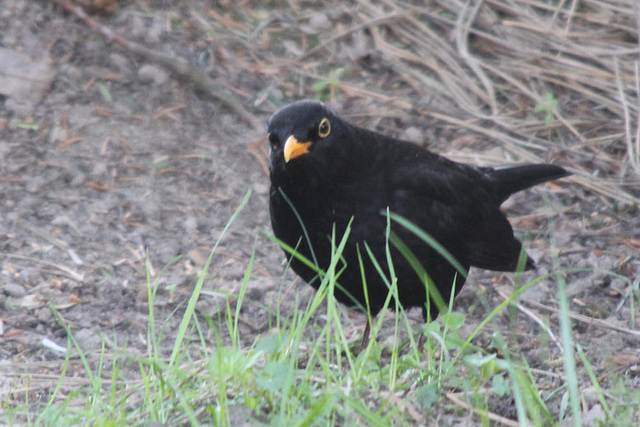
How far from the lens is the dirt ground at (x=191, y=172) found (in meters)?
4.11

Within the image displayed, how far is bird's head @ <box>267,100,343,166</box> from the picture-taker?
351 cm

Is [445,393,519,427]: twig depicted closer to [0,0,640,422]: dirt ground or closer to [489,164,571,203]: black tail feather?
[0,0,640,422]: dirt ground

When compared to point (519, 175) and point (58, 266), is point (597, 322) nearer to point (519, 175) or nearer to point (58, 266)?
point (519, 175)

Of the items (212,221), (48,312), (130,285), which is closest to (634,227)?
(212,221)

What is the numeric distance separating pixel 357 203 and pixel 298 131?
406 millimetres

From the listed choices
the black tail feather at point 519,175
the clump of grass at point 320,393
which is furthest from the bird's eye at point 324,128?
the black tail feather at point 519,175

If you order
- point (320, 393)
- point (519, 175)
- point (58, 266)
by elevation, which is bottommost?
point (58, 266)

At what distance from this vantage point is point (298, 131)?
3529mm

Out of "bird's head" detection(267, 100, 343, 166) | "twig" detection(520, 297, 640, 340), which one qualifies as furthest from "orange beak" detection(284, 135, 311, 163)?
"twig" detection(520, 297, 640, 340)

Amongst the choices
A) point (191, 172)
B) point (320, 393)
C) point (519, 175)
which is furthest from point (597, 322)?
point (191, 172)

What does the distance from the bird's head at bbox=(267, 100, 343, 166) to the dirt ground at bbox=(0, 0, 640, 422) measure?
3.09 feet

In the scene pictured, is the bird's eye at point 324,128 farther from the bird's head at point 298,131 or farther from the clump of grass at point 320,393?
the clump of grass at point 320,393

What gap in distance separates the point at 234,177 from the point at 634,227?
242 centimetres

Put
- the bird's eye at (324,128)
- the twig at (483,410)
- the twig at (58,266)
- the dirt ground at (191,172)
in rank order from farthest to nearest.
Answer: the twig at (58,266) → the dirt ground at (191,172) → the bird's eye at (324,128) → the twig at (483,410)
